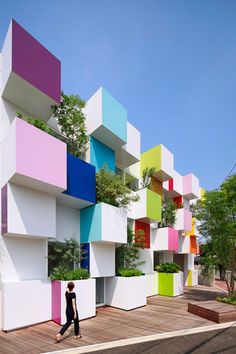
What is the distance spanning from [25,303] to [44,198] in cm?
363

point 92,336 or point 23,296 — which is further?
point 23,296

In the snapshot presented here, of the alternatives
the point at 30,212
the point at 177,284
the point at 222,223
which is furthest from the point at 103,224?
the point at 177,284

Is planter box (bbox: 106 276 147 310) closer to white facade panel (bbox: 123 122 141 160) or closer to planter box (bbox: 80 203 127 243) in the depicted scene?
planter box (bbox: 80 203 127 243)

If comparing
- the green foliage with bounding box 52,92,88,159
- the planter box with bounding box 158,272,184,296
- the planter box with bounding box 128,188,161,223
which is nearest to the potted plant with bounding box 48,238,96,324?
the green foliage with bounding box 52,92,88,159

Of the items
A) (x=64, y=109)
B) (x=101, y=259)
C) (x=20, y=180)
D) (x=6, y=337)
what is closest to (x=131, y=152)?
(x=64, y=109)

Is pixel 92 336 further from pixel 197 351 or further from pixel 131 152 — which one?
pixel 131 152

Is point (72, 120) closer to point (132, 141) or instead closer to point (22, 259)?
point (132, 141)

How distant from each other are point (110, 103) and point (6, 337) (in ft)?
35.2

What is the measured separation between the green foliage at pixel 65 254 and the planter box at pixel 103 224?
0.80 metres

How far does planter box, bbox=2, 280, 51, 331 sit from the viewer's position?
32.4 ft

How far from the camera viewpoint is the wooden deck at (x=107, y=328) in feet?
28.5

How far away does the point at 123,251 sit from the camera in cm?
1612

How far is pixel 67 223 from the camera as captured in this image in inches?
543

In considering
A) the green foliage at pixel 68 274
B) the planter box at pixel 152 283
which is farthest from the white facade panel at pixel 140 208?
the green foliage at pixel 68 274
